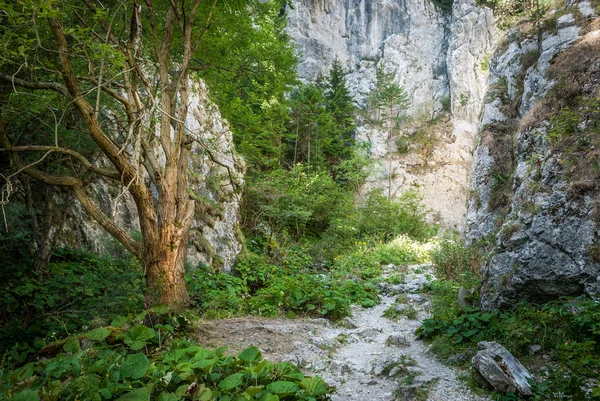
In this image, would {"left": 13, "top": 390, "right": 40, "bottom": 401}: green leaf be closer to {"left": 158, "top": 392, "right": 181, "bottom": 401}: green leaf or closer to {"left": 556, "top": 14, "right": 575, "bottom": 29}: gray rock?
{"left": 158, "top": 392, "right": 181, "bottom": 401}: green leaf

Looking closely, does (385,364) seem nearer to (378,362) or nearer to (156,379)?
(378,362)

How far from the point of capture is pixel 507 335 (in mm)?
4074

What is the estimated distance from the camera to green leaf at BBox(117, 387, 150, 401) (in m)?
2.35

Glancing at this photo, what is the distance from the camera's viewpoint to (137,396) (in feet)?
7.80

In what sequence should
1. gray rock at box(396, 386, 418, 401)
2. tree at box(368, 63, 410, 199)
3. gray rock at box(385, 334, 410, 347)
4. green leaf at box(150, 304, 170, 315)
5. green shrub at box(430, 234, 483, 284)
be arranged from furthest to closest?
tree at box(368, 63, 410, 199) < green shrub at box(430, 234, 483, 284) < gray rock at box(385, 334, 410, 347) < green leaf at box(150, 304, 170, 315) < gray rock at box(396, 386, 418, 401)

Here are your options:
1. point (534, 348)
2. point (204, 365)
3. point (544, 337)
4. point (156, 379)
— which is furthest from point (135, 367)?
point (544, 337)

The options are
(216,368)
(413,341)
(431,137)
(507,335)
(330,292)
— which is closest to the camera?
→ (216,368)

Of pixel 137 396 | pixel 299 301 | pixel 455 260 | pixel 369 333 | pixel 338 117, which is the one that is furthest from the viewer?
pixel 338 117

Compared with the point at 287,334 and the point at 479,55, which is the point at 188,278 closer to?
the point at 287,334

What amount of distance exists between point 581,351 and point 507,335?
909mm

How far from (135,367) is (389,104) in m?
27.4

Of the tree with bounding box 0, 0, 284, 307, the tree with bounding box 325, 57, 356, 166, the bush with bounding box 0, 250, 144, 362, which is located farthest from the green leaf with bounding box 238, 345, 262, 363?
the tree with bounding box 325, 57, 356, 166

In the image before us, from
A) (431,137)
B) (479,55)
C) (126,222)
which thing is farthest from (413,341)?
(479,55)

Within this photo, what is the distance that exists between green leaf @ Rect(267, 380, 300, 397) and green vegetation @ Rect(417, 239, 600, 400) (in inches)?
78.0
